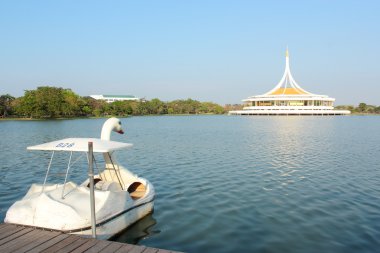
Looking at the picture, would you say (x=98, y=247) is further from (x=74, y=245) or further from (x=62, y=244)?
(x=62, y=244)

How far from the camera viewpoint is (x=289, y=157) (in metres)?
26.5

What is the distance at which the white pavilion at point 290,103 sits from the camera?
13700 cm

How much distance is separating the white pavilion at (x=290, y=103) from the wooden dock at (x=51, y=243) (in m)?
136

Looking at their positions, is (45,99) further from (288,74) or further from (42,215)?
Result: (288,74)

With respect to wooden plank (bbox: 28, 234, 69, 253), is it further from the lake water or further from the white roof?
the white roof

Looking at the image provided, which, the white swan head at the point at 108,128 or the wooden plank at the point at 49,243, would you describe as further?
the white swan head at the point at 108,128

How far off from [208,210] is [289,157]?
1560 centimetres

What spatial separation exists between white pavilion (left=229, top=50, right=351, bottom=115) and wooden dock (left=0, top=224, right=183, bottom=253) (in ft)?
445

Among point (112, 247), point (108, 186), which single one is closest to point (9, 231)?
point (112, 247)

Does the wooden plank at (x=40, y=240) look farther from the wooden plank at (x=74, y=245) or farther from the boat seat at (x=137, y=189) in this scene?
the boat seat at (x=137, y=189)

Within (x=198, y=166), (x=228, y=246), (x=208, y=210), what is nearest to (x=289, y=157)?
(x=198, y=166)

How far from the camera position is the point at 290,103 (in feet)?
492

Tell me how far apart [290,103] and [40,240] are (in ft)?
498

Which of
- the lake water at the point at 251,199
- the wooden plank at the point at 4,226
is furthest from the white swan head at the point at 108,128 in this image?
the wooden plank at the point at 4,226
